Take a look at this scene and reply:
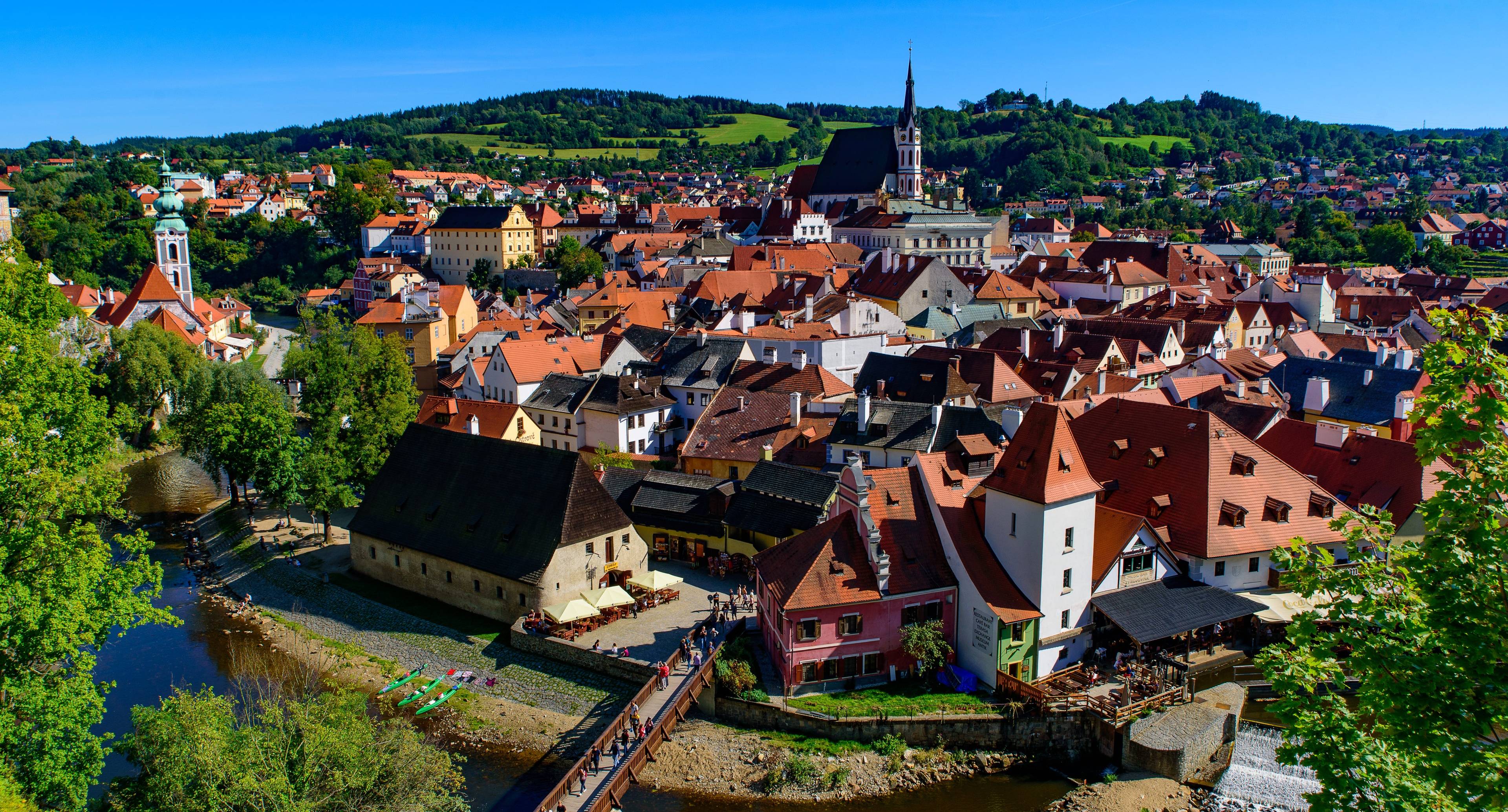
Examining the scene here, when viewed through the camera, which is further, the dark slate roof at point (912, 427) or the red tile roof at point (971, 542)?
the dark slate roof at point (912, 427)

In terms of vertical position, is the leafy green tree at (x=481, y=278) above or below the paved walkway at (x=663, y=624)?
above

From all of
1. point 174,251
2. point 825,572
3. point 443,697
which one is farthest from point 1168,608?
point 174,251

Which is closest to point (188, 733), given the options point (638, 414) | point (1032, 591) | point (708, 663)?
point (708, 663)

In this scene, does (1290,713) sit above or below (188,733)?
above

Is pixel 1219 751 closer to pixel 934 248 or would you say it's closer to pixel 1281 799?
pixel 1281 799

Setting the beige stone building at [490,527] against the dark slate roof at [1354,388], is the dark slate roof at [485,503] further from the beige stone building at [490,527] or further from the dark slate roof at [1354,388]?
the dark slate roof at [1354,388]

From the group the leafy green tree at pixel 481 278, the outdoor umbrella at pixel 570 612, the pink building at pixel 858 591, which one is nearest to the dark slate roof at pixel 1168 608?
the pink building at pixel 858 591
